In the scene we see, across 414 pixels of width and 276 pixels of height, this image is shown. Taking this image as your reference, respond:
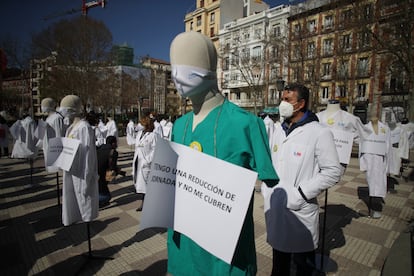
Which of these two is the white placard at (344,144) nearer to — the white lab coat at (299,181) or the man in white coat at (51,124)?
the white lab coat at (299,181)

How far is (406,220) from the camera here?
15.1 feet

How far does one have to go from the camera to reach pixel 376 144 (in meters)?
4.53

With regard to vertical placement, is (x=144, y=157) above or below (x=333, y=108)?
below

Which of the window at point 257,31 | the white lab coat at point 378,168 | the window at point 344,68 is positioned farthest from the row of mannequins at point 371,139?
the window at point 257,31

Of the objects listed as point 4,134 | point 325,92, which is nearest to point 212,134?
point 4,134

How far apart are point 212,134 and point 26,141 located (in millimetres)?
7534

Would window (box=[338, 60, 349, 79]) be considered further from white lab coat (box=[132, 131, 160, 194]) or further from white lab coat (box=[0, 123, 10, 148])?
white lab coat (box=[0, 123, 10, 148])

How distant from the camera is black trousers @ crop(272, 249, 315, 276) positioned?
93.3 inches

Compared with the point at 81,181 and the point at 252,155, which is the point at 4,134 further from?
the point at 252,155

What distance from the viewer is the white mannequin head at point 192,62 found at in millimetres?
1275

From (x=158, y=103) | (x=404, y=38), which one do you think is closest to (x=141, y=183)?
(x=404, y=38)

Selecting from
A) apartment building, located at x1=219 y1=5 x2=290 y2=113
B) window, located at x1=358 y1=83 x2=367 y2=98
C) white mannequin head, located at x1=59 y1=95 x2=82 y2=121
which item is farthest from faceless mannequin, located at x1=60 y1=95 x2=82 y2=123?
window, located at x1=358 y1=83 x2=367 y2=98

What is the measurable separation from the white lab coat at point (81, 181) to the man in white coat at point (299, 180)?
2354 millimetres

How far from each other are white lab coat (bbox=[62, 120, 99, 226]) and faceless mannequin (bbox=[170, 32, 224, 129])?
7.62ft
